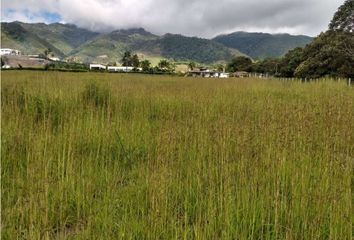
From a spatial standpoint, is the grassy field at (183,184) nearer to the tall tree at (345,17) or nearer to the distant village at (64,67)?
the tall tree at (345,17)

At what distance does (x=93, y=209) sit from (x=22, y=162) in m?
1.52

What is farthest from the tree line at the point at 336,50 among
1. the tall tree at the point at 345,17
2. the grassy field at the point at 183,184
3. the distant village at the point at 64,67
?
the grassy field at the point at 183,184

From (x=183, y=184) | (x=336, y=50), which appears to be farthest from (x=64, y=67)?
(x=183, y=184)

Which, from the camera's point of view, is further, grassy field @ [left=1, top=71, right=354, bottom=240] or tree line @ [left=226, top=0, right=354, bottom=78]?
tree line @ [left=226, top=0, right=354, bottom=78]

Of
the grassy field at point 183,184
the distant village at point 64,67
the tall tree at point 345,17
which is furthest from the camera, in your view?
the distant village at point 64,67

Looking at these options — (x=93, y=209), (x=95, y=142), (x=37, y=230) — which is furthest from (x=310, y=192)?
(x=95, y=142)

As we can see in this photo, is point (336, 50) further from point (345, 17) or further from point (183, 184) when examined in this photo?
point (183, 184)

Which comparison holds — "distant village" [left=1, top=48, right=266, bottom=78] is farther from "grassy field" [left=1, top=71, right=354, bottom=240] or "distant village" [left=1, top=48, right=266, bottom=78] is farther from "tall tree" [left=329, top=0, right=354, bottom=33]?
"grassy field" [left=1, top=71, right=354, bottom=240]

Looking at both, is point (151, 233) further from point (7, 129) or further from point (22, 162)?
point (7, 129)

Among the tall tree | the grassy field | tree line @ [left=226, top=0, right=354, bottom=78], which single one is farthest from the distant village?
the grassy field

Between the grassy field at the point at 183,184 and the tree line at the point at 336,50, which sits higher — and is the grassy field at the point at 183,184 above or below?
below

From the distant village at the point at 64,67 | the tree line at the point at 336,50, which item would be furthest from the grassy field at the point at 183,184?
the distant village at the point at 64,67

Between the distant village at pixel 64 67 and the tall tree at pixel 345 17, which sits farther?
the distant village at pixel 64 67

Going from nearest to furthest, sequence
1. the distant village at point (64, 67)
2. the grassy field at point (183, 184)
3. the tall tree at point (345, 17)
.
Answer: the grassy field at point (183, 184), the tall tree at point (345, 17), the distant village at point (64, 67)
